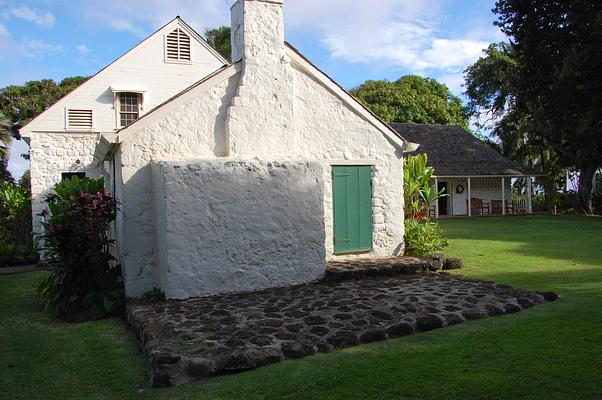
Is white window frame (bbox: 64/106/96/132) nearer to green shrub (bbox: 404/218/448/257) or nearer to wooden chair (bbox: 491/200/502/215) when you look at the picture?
green shrub (bbox: 404/218/448/257)

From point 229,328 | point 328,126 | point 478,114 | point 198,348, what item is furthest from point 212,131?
point 478,114

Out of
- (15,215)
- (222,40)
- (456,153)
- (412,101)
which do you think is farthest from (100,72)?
(412,101)

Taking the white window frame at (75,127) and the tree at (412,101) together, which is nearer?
the white window frame at (75,127)

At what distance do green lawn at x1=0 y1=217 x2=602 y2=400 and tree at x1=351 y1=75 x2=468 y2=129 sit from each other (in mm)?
34606

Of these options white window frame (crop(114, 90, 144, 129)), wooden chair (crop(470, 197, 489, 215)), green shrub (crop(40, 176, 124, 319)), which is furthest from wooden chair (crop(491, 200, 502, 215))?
green shrub (crop(40, 176, 124, 319))

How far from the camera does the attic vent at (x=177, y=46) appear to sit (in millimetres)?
16984

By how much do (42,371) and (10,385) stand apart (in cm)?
44

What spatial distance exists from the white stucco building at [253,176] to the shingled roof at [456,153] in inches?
809

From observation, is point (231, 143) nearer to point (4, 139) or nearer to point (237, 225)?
point (237, 225)

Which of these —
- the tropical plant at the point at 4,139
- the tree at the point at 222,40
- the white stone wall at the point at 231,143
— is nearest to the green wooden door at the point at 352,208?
the white stone wall at the point at 231,143

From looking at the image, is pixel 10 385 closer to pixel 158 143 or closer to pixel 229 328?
pixel 229 328

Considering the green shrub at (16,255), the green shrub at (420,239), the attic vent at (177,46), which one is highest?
the attic vent at (177,46)

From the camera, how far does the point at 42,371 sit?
582 centimetres

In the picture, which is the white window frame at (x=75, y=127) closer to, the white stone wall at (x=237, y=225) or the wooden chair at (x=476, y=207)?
the white stone wall at (x=237, y=225)
